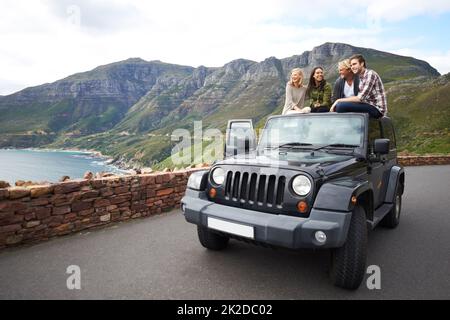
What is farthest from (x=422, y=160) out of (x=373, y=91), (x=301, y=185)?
(x=301, y=185)

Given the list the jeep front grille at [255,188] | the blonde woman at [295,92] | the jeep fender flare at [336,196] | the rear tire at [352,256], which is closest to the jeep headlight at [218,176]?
the jeep front grille at [255,188]

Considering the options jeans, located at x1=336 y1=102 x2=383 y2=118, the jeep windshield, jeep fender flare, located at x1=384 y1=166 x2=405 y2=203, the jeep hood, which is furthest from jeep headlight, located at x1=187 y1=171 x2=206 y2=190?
jeep fender flare, located at x1=384 y1=166 x2=405 y2=203

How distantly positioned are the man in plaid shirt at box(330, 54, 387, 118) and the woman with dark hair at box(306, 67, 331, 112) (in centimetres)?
73

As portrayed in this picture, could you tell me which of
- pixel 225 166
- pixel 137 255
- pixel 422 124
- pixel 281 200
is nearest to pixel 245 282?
pixel 281 200

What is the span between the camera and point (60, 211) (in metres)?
4.69

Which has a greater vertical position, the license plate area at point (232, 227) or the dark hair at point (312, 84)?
the dark hair at point (312, 84)

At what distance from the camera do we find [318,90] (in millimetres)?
5859

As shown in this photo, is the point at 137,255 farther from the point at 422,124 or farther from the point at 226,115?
the point at 226,115

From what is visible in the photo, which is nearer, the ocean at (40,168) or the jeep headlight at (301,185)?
the jeep headlight at (301,185)

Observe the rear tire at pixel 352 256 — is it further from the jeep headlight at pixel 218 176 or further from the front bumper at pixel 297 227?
the jeep headlight at pixel 218 176

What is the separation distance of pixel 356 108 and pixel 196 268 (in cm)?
319

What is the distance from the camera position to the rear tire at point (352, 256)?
281 cm

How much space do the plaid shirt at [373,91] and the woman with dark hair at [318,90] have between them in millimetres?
918
